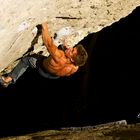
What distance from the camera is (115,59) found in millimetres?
9172

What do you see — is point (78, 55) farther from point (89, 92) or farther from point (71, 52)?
point (89, 92)

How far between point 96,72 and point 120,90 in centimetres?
77

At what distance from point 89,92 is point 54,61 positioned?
11.4 feet

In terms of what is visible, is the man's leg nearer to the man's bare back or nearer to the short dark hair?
the man's bare back

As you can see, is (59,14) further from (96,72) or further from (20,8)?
(96,72)

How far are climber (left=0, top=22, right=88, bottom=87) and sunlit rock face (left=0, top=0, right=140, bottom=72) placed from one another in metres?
0.31

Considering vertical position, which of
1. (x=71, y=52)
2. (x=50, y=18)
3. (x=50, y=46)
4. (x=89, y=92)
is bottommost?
(x=89, y=92)

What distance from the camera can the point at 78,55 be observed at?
606cm

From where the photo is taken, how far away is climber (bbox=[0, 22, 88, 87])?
19.8 ft

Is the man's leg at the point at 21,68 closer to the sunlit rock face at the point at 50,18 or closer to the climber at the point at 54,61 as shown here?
the climber at the point at 54,61

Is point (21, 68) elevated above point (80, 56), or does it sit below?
above

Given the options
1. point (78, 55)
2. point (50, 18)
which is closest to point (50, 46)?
point (78, 55)

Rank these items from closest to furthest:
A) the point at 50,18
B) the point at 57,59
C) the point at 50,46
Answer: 1. the point at 50,46
2. the point at 57,59
3. the point at 50,18

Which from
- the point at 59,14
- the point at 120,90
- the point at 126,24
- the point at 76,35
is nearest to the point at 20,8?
the point at 59,14
